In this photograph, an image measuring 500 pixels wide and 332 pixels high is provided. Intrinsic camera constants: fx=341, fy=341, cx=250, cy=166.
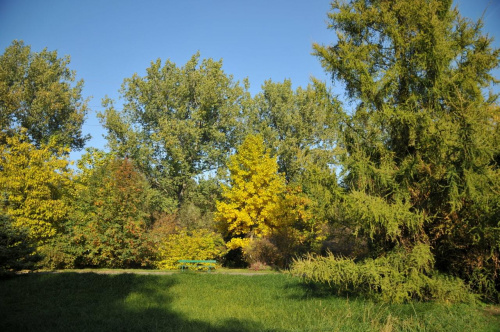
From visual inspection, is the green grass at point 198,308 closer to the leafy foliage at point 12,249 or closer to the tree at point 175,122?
the leafy foliage at point 12,249

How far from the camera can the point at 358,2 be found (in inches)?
441

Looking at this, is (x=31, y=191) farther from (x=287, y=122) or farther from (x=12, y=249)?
(x=287, y=122)

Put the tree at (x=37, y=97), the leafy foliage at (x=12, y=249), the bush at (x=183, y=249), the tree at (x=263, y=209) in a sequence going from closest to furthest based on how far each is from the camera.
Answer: the leafy foliage at (x=12, y=249), the tree at (x=263, y=209), the bush at (x=183, y=249), the tree at (x=37, y=97)

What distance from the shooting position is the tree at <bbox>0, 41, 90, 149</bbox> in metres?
29.7

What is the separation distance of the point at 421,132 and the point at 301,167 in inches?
153

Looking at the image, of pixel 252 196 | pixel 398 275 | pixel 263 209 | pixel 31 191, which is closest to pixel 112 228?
pixel 31 191

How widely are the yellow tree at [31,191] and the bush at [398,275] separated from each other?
57.9 ft

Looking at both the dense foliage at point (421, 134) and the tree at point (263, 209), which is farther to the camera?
the tree at point (263, 209)

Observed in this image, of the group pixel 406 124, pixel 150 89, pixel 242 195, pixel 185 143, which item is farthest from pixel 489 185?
pixel 150 89

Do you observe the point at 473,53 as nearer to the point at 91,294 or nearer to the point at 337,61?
the point at 337,61

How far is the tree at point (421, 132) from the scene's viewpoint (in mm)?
8133

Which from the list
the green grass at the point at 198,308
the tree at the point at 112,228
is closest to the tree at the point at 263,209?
the tree at the point at 112,228

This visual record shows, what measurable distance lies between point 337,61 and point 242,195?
43.1 ft

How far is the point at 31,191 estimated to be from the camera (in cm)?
2027
